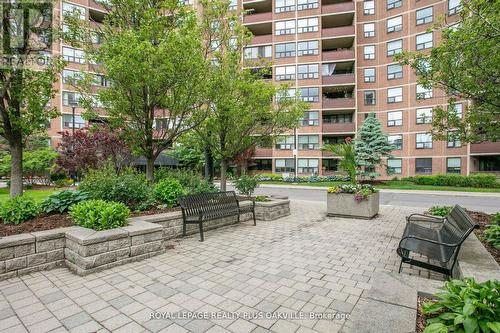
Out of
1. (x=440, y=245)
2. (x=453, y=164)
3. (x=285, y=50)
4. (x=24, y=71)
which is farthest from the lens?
(x=285, y=50)

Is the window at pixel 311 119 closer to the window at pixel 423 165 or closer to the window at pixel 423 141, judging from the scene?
the window at pixel 423 141

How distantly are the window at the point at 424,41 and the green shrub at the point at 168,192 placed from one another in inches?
1362

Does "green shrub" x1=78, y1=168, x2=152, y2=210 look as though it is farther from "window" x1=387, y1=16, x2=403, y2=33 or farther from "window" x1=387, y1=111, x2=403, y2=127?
"window" x1=387, y1=16, x2=403, y2=33

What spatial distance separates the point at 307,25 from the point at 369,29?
25.4ft

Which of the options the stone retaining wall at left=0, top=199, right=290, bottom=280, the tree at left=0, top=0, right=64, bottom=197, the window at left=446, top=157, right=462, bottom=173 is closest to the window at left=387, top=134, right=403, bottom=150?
the window at left=446, top=157, right=462, bottom=173

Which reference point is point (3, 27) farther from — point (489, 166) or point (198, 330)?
point (489, 166)

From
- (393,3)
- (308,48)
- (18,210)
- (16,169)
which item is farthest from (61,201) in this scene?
(393,3)

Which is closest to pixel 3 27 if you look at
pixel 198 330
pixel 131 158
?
pixel 198 330

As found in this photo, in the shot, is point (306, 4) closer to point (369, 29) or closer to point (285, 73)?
point (369, 29)

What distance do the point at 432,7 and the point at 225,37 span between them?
31.8m

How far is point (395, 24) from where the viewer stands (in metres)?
33.1

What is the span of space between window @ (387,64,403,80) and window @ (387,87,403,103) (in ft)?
4.66

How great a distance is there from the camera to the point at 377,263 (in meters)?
5.12

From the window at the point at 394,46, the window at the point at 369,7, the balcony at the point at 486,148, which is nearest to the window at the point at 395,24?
the window at the point at 394,46
